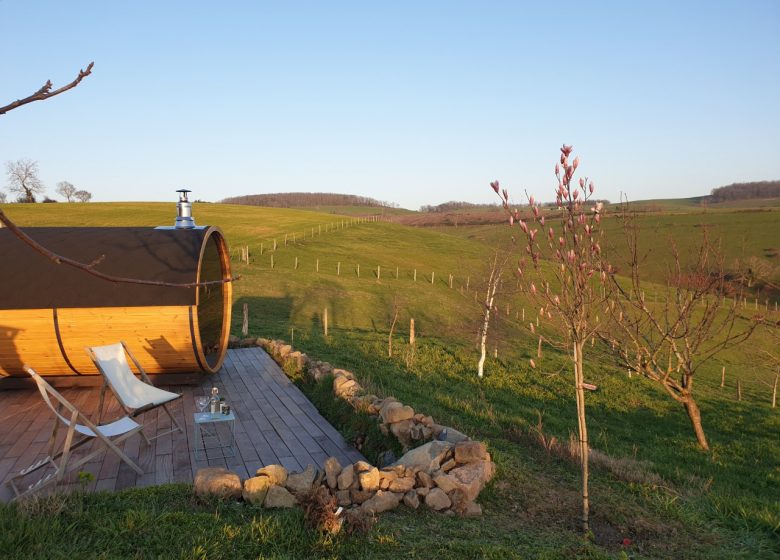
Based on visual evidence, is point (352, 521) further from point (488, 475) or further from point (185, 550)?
point (488, 475)

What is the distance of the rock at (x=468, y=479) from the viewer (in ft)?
14.0

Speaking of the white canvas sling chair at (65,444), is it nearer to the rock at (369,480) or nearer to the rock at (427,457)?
the rock at (369,480)

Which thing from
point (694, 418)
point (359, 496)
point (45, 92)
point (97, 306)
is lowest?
point (694, 418)

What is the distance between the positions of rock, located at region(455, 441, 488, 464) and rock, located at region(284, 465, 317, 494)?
1.22 metres

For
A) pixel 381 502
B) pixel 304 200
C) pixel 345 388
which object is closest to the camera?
pixel 381 502

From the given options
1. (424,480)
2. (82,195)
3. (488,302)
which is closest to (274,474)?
(424,480)

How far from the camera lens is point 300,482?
413 centimetres

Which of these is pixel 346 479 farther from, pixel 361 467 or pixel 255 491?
pixel 255 491

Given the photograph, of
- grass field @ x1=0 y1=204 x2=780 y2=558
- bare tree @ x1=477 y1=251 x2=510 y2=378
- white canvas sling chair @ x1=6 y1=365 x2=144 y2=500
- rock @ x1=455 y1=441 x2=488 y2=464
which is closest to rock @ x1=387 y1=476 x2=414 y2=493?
grass field @ x1=0 y1=204 x2=780 y2=558

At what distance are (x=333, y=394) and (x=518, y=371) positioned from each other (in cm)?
860

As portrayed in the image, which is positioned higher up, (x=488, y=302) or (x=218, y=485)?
(x=218, y=485)

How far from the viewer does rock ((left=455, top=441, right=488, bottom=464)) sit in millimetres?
4555

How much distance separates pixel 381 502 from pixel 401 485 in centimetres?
23

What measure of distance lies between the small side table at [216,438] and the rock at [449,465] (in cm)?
198
